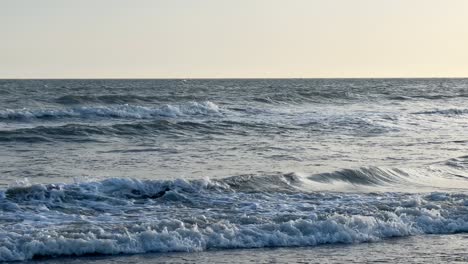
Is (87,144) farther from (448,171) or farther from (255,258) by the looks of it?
(255,258)

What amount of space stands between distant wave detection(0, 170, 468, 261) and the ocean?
21 millimetres

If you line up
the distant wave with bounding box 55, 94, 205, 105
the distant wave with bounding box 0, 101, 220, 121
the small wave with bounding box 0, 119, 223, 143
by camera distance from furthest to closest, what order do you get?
the distant wave with bounding box 55, 94, 205, 105 → the distant wave with bounding box 0, 101, 220, 121 → the small wave with bounding box 0, 119, 223, 143

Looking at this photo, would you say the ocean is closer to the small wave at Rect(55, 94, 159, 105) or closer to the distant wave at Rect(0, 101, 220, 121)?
the distant wave at Rect(0, 101, 220, 121)

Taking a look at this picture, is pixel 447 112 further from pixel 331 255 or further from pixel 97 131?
pixel 331 255

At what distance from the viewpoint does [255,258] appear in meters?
10.2

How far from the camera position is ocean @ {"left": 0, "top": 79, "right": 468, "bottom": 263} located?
34.6ft

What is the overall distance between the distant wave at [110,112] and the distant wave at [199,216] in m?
20.5

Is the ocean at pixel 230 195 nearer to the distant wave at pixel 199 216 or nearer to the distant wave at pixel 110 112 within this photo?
the distant wave at pixel 199 216

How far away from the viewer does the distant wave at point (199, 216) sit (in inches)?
419

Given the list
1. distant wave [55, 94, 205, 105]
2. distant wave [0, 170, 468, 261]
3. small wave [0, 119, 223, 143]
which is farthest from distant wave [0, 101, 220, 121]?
distant wave [0, 170, 468, 261]

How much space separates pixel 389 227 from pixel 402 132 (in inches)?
711

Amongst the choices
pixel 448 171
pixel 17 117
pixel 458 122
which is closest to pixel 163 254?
pixel 448 171

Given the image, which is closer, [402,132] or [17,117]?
[402,132]

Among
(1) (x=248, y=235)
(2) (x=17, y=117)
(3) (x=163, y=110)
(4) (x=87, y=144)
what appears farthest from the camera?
(3) (x=163, y=110)
